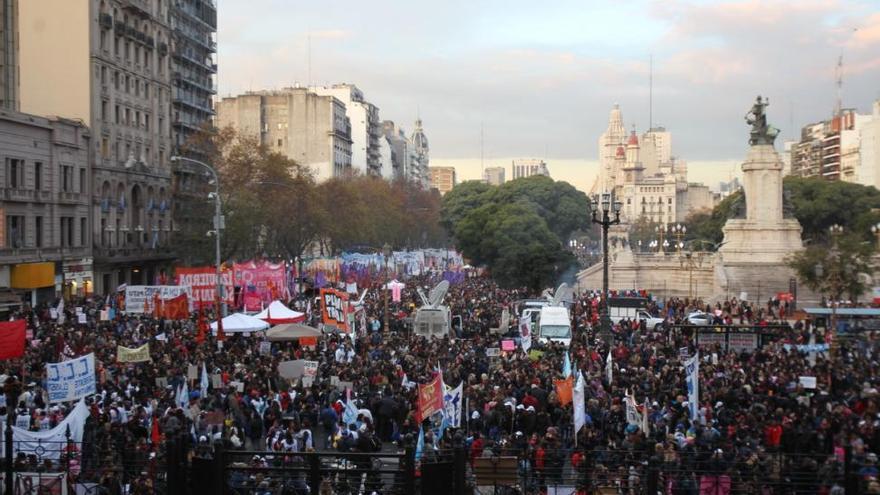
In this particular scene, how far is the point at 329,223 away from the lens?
68438 millimetres

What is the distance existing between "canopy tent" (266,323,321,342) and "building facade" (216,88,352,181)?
3358 inches

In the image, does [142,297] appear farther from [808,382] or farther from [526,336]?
[808,382]

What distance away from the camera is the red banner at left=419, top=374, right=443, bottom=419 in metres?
17.8

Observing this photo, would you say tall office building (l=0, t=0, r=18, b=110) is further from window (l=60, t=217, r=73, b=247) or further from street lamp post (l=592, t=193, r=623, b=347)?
street lamp post (l=592, t=193, r=623, b=347)

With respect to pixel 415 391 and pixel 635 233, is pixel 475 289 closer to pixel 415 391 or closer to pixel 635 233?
pixel 415 391

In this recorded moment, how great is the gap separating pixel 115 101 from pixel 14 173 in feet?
38.5

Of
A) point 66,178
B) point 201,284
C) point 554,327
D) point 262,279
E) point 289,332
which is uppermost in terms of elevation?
point 66,178

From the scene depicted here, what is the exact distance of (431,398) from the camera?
1798 cm

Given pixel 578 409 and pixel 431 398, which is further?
pixel 431 398

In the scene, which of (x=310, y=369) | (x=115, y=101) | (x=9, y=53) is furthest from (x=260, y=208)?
(x=310, y=369)

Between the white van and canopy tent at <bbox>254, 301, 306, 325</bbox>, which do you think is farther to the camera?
the white van

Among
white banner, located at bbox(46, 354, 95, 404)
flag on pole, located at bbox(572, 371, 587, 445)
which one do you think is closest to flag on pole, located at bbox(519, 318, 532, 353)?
flag on pole, located at bbox(572, 371, 587, 445)

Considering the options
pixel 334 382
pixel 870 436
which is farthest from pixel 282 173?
pixel 870 436

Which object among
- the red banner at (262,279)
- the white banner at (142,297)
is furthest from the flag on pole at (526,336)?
the red banner at (262,279)
